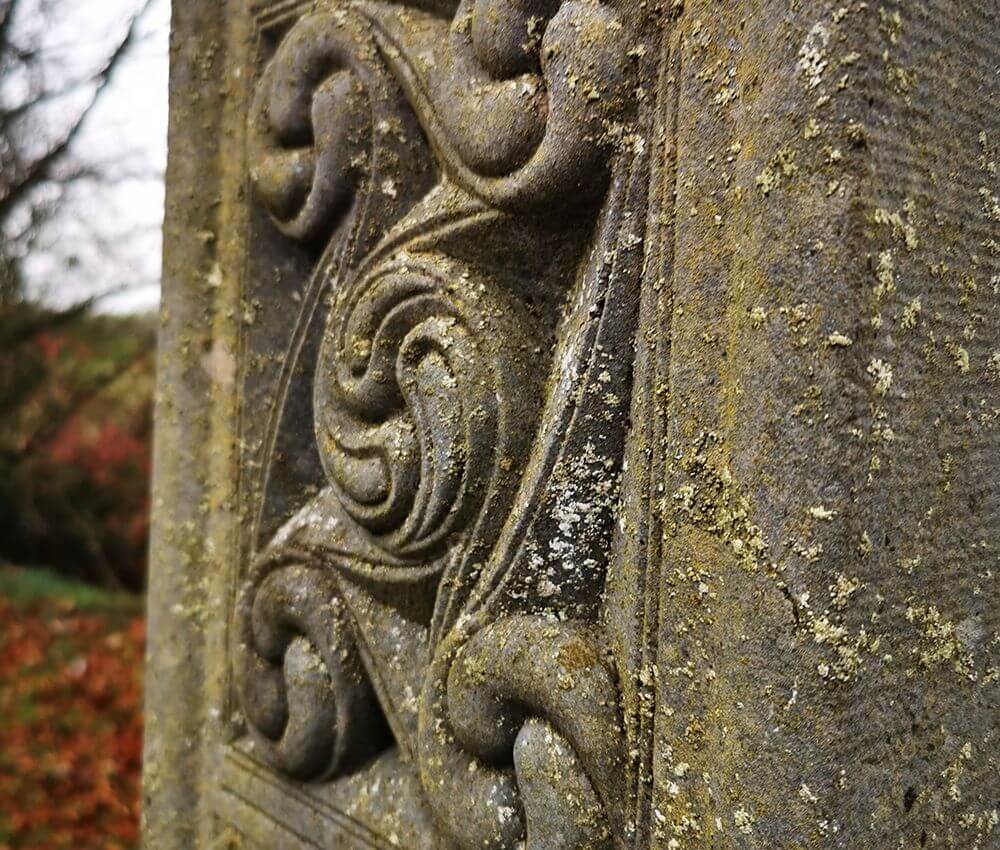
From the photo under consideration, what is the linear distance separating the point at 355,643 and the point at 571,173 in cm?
52

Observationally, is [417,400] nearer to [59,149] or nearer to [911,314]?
[911,314]

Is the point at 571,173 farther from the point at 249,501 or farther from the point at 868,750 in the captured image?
the point at 249,501

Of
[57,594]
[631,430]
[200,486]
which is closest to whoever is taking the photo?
[631,430]

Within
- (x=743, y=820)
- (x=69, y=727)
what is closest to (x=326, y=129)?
(x=743, y=820)

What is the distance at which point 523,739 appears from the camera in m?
0.67

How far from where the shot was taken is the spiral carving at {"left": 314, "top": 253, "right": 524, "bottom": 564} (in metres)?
0.72

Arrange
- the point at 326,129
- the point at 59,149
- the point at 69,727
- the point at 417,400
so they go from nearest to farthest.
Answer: the point at 417,400 < the point at 326,129 < the point at 69,727 < the point at 59,149

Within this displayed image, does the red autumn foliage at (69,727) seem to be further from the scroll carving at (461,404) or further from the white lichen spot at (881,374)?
the white lichen spot at (881,374)

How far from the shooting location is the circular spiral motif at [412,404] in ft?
2.38

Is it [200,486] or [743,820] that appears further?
[200,486]

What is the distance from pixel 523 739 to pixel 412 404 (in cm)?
31

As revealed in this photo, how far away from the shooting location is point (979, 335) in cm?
60

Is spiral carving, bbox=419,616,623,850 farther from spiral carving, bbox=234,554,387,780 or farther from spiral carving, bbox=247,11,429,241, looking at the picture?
spiral carving, bbox=247,11,429,241

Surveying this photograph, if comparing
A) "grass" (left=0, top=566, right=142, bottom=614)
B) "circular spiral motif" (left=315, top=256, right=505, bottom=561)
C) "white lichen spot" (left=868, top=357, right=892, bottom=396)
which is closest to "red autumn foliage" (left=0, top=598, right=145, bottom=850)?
"grass" (left=0, top=566, right=142, bottom=614)
